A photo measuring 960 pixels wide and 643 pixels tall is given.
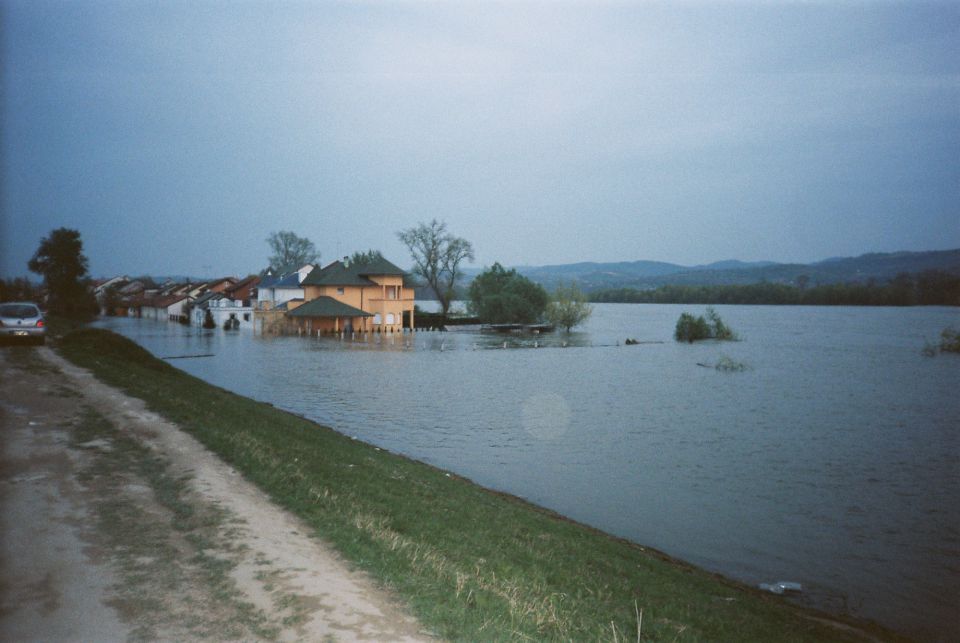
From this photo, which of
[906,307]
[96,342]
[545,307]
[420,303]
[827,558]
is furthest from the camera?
[906,307]

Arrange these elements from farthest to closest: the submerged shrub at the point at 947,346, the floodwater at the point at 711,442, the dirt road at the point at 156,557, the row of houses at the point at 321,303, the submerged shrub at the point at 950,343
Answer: the row of houses at the point at 321,303 → the submerged shrub at the point at 950,343 → the submerged shrub at the point at 947,346 → the floodwater at the point at 711,442 → the dirt road at the point at 156,557

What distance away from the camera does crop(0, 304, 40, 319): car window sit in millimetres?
25544

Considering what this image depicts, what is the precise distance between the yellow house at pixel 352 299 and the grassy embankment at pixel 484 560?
5935 centimetres

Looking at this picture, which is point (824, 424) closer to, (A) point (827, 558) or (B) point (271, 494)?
(A) point (827, 558)

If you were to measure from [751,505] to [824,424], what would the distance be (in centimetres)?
1432

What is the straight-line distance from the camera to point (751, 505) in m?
17.5

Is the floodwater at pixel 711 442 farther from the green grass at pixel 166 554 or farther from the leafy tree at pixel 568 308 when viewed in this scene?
the leafy tree at pixel 568 308

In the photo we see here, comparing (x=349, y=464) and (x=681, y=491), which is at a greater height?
(x=349, y=464)

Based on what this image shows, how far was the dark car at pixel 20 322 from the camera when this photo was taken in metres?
25.4

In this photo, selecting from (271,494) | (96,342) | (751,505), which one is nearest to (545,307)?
(96,342)

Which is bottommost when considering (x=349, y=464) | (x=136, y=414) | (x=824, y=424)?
(x=824, y=424)

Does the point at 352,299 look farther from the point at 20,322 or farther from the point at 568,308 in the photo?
the point at 20,322

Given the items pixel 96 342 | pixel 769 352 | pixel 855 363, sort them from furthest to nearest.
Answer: pixel 769 352 < pixel 855 363 < pixel 96 342

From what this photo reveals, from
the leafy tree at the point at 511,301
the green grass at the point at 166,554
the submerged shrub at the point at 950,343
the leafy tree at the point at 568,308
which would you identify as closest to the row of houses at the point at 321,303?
the leafy tree at the point at 511,301
